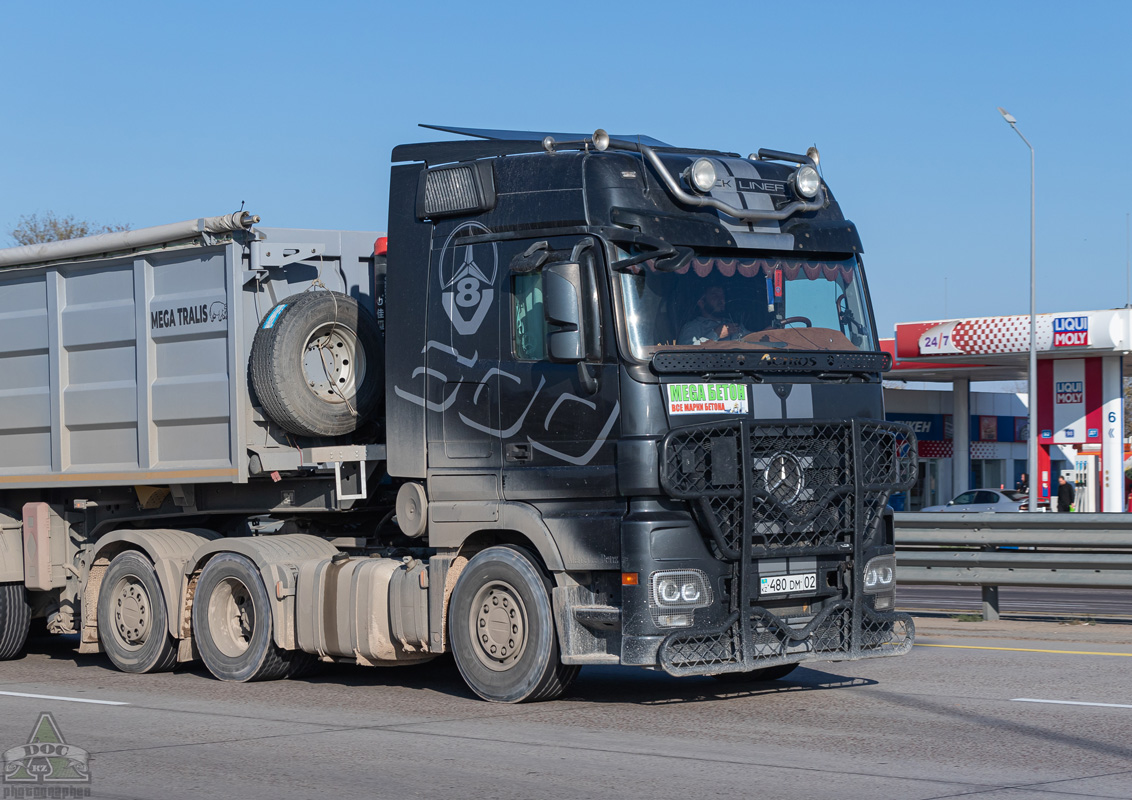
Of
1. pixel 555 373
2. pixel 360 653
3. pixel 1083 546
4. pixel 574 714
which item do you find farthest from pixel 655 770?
pixel 1083 546

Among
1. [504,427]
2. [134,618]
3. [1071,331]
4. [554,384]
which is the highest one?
[1071,331]

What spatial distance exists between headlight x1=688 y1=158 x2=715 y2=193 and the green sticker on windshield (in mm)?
1324

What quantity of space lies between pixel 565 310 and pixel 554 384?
0.57 metres

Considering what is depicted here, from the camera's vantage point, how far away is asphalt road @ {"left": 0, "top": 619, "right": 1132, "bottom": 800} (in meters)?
6.62

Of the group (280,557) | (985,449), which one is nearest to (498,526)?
(280,557)

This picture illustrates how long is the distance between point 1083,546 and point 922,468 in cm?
3717

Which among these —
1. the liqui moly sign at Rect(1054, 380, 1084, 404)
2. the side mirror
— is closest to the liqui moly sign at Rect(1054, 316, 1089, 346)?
the liqui moly sign at Rect(1054, 380, 1084, 404)

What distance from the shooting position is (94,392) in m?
12.1

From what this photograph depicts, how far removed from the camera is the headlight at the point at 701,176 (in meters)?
9.09

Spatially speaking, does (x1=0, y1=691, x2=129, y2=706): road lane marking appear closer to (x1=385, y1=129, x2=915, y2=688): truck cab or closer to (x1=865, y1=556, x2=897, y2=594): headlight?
(x1=385, y1=129, x2=915, y2=688): truck cab

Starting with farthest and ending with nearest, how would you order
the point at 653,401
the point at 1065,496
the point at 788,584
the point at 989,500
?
1. the point at 989,500
2. the point at 1065,496
3. the point at 788,584
4. the point at 653,401

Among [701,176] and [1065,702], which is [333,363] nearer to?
[701,176]

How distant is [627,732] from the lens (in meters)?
8.09

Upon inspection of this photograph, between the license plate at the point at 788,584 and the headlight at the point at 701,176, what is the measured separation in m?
2.52
